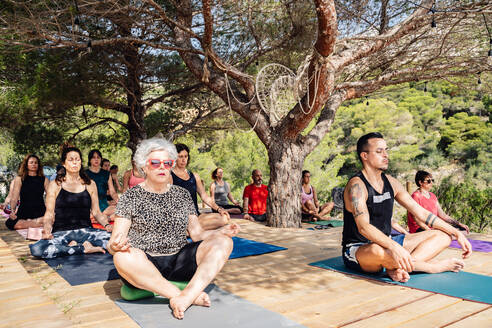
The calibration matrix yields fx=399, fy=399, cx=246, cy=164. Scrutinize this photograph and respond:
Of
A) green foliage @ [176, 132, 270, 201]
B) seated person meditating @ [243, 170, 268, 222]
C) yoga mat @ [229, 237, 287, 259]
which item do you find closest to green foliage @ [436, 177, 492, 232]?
seated person meditating @ [243, 170, 268, 222]

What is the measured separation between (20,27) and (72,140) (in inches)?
167

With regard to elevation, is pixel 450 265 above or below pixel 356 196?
below

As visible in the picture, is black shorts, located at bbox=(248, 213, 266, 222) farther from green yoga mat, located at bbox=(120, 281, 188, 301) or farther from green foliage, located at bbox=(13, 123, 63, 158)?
green foliage, located at bbox=(13, 123, 63, 158)

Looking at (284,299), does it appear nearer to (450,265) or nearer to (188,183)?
(450,265)

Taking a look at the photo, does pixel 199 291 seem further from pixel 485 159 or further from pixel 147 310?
pixel 485 159

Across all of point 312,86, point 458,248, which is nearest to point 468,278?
point 458,248

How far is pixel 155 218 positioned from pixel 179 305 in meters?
0.58

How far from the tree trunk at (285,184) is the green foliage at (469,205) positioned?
3229mm

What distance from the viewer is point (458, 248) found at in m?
4.52

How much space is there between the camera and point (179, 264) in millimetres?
2656

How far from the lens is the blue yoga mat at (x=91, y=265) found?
3244mm

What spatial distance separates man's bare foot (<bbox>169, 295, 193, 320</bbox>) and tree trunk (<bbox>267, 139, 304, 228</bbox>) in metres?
3.90

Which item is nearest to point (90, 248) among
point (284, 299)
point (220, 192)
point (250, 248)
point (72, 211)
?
point (72, 211)

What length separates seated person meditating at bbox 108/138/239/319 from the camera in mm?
2428
